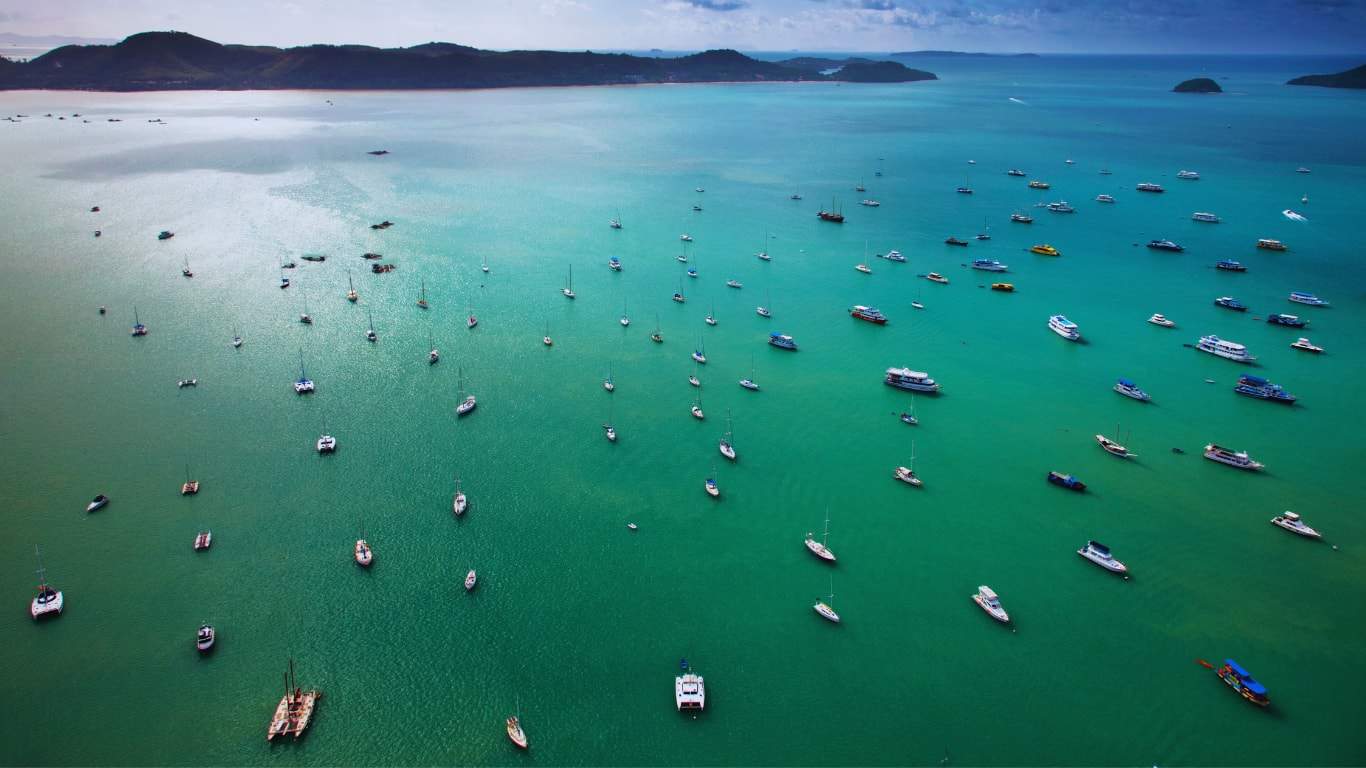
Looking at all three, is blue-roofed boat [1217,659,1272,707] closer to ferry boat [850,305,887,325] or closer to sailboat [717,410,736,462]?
sailboat [717,410,736,462]

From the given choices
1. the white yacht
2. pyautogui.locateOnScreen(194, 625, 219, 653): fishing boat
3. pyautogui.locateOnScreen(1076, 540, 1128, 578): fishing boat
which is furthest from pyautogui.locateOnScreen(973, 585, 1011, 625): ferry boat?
the white yacht

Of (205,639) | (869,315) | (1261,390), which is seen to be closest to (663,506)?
(205,639)

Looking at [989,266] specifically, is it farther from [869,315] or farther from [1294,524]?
[1294,524]

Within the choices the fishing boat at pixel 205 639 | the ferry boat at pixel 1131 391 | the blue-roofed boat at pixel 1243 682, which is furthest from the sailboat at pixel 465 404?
the ferry boat at pixel 1131 391

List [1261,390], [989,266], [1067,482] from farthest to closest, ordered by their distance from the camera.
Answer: [989,266] < [1261,390] < [1067,482]

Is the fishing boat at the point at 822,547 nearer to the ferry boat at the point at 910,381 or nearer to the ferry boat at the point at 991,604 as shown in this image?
the ferry boat at the point at 991,604

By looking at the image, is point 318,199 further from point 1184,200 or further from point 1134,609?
point 1184,200
